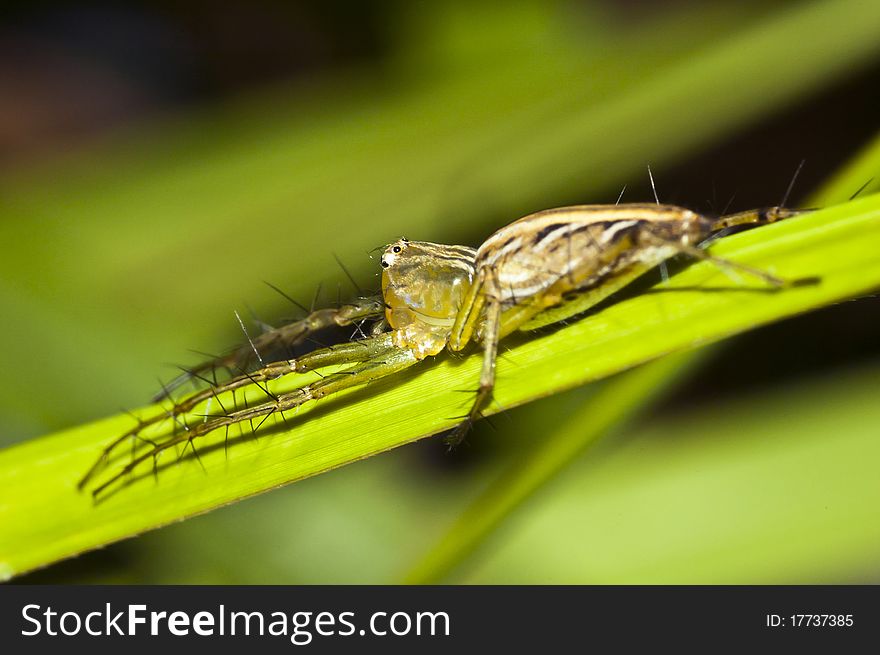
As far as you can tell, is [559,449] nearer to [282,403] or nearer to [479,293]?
[479,293]

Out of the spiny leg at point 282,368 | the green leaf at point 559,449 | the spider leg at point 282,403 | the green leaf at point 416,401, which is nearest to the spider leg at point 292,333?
the spiny leg at point 282,368

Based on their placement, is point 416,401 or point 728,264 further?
point 416,401

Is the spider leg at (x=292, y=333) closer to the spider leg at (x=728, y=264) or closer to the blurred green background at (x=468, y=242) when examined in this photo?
the blurred green background at (x=468, y=242)

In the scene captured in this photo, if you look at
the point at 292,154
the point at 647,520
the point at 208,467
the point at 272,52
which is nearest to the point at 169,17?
the point at 272,52

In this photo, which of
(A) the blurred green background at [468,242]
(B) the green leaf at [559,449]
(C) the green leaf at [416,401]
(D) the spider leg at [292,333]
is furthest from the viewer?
(A) the blurred green background at [468,242]

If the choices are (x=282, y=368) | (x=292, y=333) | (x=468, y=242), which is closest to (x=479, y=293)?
(x=282, y=368)

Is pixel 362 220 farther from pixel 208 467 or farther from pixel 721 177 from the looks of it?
pixel 721 177

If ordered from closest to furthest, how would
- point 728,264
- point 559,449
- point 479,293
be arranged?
point 728,264, point 559,449, point 479,293
